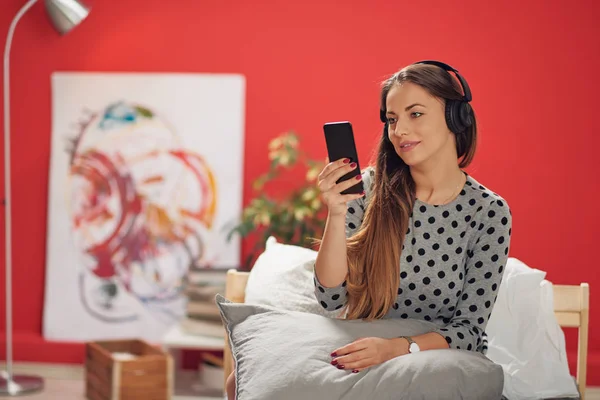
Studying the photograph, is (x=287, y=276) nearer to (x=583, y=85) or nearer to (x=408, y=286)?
(x=408, y=286)

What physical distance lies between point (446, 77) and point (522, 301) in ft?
2.35

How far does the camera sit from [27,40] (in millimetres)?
4102

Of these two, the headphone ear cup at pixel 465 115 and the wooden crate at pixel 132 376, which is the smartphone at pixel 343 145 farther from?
the wooden crate at pixel 132 376

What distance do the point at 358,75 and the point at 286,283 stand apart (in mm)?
1934

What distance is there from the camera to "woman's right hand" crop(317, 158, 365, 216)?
1.69 metres

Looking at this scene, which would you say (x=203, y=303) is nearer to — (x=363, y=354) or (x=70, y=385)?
(x=70, y=385)

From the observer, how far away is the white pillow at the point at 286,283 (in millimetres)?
2066


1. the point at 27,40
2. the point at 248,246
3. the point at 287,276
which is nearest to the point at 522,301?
the point at 287,276

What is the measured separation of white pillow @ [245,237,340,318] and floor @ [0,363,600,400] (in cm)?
157

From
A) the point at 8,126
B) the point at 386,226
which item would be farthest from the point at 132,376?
the point at 386,226

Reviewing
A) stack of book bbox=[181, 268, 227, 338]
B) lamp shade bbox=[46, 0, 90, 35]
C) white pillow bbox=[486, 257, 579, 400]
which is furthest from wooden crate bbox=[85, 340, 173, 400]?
white pillow bbox=[486, 257, 579, 400]

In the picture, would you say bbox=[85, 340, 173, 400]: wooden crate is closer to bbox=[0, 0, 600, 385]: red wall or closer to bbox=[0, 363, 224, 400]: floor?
bbox=[0, 363, 224, 400]: floor

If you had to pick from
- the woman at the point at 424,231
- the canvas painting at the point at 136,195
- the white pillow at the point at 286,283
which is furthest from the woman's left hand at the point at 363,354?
the canvas painting at the point at 136,195

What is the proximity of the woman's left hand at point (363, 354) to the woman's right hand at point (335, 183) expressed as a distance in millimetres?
281
